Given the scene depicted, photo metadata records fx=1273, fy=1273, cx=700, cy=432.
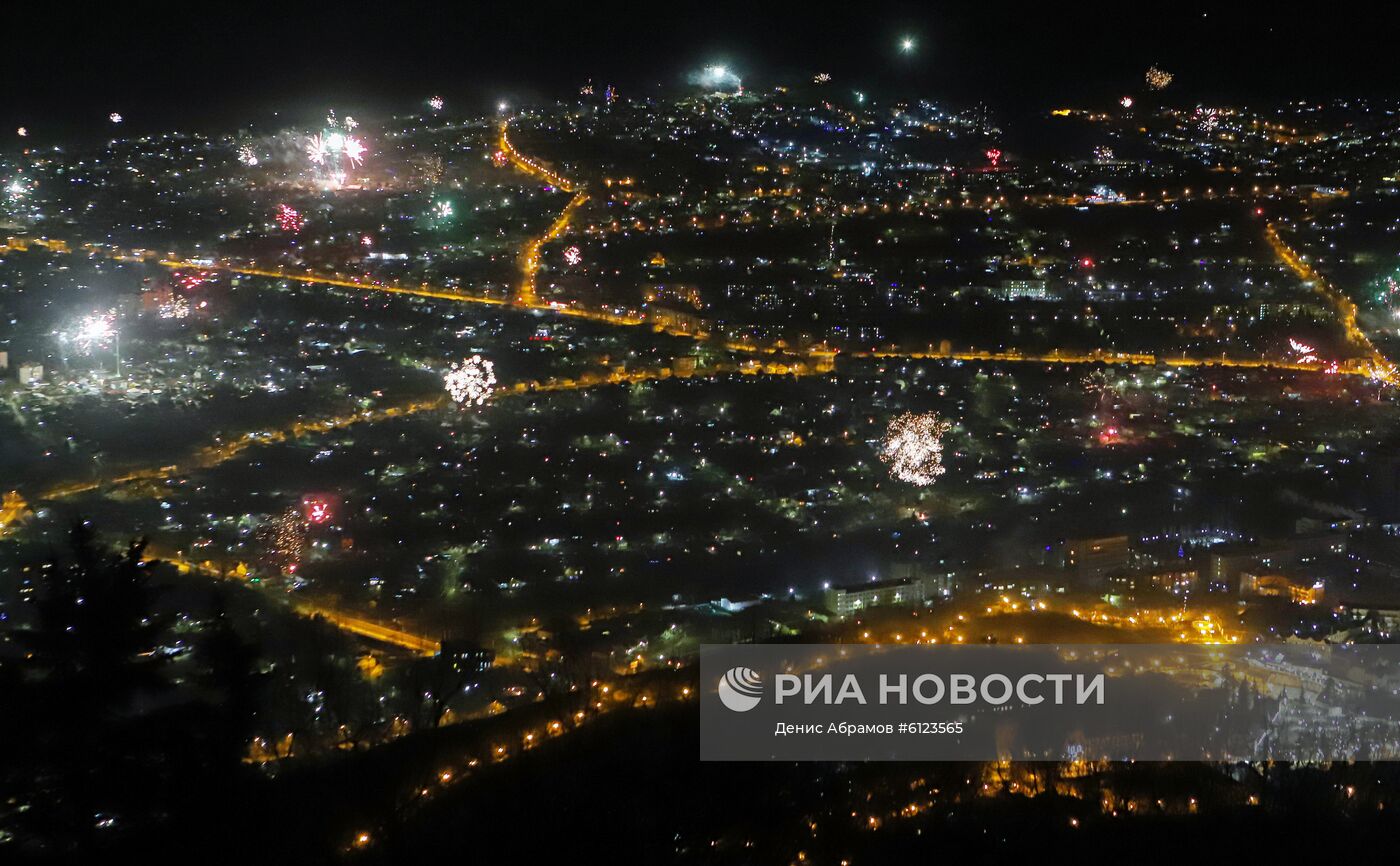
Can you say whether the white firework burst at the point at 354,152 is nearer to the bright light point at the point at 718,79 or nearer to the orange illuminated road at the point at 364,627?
the bright light point at the point at 718,79

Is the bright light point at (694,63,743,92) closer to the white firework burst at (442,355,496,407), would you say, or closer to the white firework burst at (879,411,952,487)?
the white firework burst at (442,355,496,407)

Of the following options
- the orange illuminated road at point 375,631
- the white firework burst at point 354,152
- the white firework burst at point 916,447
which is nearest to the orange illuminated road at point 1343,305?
the white firework burst at point 916,447

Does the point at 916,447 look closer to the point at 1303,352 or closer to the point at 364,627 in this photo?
the point at 364,627

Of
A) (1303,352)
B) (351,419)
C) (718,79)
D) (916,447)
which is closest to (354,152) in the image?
(718,79)

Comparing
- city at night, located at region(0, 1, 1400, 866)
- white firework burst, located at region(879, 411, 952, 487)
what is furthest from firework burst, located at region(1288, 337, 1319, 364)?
white firework burst, located at region(879, 411, 952, 487)

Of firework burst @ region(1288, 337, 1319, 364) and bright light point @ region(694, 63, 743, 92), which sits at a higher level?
bright light point @ region(694, 63, 743, 92)

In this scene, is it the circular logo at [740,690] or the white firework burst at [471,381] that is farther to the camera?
the white firework burst at [471,381]
